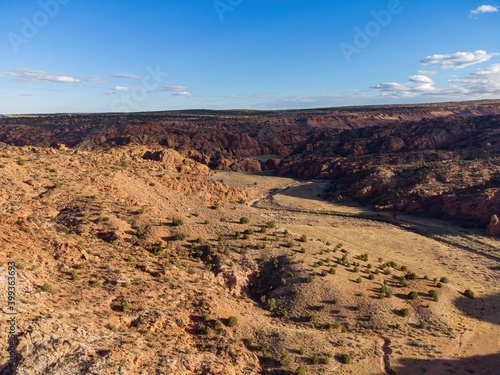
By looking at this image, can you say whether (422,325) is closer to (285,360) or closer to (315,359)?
(315,359)

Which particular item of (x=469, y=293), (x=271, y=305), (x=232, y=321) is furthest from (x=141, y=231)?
(x=469, y=293)

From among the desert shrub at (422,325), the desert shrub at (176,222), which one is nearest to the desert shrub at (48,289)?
the desert shrub at (176,222)

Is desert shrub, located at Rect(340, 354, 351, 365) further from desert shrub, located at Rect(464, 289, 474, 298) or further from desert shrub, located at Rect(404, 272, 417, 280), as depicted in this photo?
desert shrub, located at Rect(464, 289, 474, 298)

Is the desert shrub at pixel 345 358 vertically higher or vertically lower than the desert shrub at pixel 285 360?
lower

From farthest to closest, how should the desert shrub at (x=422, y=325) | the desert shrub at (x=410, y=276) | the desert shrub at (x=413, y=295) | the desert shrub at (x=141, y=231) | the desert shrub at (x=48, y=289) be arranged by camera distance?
1. the desert shrub at (x=410, y=276)
2. the desert shrub at (x=141, y=231)
3. the desert shrub at (x=413, y=295)
4. the desert shrub at (x=422, y=325)
5. the desert shrub at (x=48, y=289)

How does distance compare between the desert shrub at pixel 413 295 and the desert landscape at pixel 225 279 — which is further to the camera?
the desert shrub at pixel 413 295

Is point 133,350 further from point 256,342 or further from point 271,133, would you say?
point 271,133

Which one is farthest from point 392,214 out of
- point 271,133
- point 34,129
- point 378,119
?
point 378,119

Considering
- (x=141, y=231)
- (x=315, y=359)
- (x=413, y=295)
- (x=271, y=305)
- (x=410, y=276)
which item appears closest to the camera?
(x=315, y=359)

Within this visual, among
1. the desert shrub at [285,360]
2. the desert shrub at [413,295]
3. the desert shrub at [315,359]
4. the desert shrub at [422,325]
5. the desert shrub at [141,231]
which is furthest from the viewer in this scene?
the desert shrub at [141,231]

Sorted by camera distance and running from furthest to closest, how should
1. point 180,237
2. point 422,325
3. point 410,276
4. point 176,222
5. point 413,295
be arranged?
point 176,222 → point 410,276 → point 180,237 → point 413,295 → point 422,325

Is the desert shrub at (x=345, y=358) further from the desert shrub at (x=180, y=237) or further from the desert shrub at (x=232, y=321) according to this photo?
the desert shrub at (x=180, y=237)
